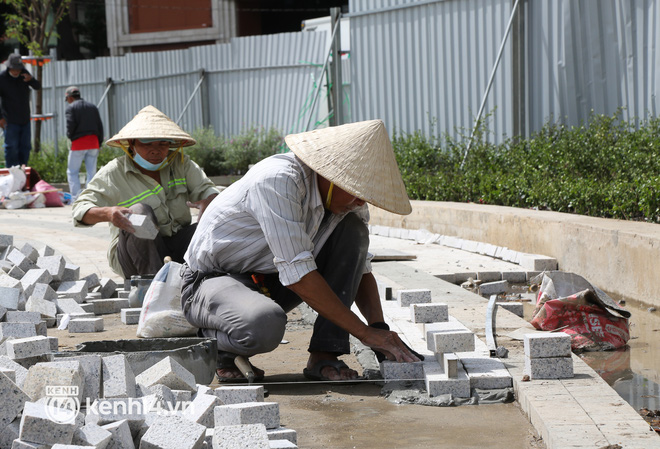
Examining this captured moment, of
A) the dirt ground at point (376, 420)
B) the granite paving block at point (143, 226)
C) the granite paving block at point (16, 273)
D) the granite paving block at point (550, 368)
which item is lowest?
the dirt ground at point (376, 420)

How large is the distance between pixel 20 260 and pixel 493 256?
3952 mm

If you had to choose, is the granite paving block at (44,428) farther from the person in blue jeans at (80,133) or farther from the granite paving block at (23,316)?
the person in blue jeans at (80,133)

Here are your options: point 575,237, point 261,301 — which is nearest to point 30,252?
point 261,301

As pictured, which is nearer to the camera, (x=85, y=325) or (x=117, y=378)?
(x=117, y=378)

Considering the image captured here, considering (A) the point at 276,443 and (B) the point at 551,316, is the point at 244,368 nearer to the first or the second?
(A) the point at 276,443

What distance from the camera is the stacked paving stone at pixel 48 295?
509 centimetres

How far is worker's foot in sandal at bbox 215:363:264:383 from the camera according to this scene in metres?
4.03

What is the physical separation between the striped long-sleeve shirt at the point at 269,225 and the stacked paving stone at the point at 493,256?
2.78m

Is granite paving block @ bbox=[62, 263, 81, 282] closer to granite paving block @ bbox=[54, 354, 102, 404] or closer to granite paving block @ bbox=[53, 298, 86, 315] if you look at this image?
granite paving block @ bbox=[53, 298, 86, 315]

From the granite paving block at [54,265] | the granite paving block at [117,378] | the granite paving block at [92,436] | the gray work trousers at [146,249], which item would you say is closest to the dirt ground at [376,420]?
the granite paving block at [117,378]

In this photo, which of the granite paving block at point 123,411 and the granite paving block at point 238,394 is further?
the granite paving block at point 238,394

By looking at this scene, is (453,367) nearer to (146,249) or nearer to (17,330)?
(17,330)

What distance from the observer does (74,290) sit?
19.6ft

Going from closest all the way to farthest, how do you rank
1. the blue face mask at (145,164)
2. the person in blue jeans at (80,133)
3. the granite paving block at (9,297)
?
the granite paving block at (9,297) → the blue face mask at (145,164) → the person in blue jeans at (80,133)
